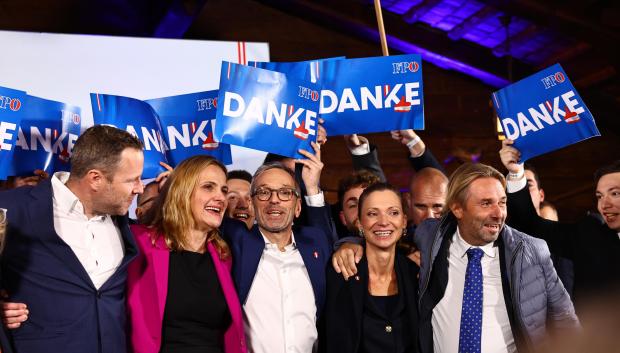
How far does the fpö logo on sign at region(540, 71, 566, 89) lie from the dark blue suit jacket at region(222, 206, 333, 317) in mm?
1281

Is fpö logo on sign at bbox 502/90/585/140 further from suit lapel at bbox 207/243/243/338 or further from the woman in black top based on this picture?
suit lapel at bbox 207/243/243/338

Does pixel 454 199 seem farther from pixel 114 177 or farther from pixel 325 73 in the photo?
pixel 114 177

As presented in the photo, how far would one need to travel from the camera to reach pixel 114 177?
8.30ft

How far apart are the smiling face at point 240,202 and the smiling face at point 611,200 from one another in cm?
166

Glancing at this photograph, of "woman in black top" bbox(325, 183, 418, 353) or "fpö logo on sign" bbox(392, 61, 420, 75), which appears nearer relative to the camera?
"woman in black top" bbox(325, 183, 418, 353)

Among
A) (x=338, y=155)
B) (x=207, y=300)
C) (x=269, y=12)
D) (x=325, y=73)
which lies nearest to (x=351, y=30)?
(x=269, y=12)

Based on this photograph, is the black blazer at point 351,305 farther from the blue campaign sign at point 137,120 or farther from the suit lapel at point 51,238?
the blue campaign sign at point 137,120

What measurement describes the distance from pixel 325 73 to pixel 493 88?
5.21 meters

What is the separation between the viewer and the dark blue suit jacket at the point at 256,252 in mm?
2855

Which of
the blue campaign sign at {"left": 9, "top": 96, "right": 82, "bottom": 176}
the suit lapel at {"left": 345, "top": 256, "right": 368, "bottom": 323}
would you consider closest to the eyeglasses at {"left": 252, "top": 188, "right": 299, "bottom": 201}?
the suit lapel at {"left": 345, "top": 256, "right": 368, "bottom": 323}

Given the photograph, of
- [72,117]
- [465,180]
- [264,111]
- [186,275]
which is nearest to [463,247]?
[465,180]

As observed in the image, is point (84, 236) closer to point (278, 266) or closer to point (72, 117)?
point (278, 266)

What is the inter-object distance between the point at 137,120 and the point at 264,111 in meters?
0.75

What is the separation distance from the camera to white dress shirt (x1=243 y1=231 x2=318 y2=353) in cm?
280
